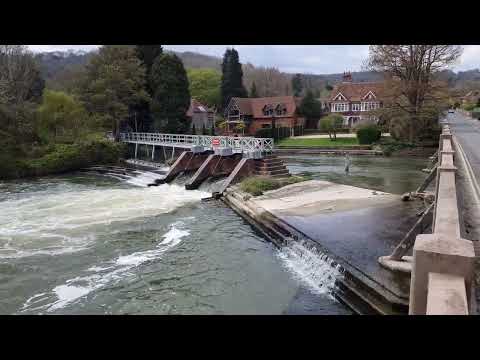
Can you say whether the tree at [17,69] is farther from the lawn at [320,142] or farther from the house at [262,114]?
the lawn at [320,142]

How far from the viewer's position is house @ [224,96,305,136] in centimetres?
5347

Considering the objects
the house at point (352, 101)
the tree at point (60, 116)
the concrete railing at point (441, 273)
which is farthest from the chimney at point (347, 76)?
the concrete railing at point (441, 273)

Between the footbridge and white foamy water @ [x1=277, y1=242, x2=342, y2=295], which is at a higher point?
the footbridge

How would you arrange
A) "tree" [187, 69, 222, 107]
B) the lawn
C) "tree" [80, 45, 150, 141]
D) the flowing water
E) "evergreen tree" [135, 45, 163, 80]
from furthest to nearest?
"tree" [187, 69, 222, 107] → the lawn → "evergreen tree" [135, 45, 163, 80] → "tree" [80, 45, 150, 141] → the flowing water

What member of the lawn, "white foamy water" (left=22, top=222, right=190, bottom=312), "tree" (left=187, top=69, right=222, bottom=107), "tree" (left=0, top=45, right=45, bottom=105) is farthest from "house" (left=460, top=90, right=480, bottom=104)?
"white foamy water" (left=22, top=222, right=190, bottom=312)

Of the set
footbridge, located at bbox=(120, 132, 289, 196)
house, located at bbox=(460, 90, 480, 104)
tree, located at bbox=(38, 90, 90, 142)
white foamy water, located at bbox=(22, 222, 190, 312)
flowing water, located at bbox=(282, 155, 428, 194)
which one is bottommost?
white foamy water, located at bbox=(22, 222, 190, 312)

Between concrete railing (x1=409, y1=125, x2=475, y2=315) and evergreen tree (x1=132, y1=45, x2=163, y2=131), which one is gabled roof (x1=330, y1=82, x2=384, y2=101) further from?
concrete railing (x1=409, y1=125, x2=475, y2=315)

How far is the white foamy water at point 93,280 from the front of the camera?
8719mm

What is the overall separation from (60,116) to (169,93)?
10161 millimetres

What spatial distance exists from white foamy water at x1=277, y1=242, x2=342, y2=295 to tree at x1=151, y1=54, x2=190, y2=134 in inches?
1094

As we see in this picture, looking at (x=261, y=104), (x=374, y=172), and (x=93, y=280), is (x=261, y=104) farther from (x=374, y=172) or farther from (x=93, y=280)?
(x=93, y=280)

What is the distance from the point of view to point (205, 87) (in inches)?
2741
